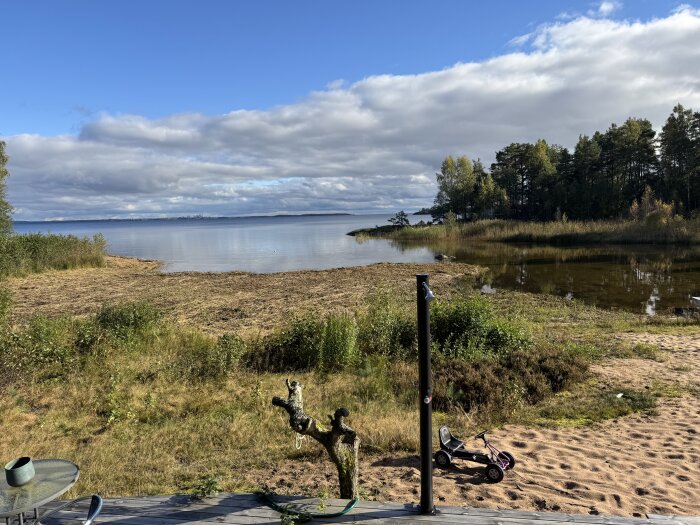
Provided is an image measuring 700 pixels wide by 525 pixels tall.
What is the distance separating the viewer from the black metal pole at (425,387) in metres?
3.25

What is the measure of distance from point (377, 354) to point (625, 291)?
16.6 m

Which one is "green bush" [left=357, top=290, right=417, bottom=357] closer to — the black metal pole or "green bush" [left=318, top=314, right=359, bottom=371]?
"green bush" [left=318, top=314, right=359, bottom=371]

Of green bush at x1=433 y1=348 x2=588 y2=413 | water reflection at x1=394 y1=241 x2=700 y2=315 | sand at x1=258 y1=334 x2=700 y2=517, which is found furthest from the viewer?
water reflection at x1=394 y1=241 x2=700 y2=315

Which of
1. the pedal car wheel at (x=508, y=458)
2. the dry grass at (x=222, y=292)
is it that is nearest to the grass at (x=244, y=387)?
the pedal car wheel at (x=508, y=458)

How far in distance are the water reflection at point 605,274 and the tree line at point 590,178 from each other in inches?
694

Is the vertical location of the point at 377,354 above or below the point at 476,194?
below

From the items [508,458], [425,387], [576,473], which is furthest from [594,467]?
[425,387]

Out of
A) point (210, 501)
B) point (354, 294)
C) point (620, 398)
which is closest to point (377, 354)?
point (620, 398)

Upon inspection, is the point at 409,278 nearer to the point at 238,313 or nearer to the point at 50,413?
the point at 238,313

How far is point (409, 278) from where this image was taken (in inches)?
1009

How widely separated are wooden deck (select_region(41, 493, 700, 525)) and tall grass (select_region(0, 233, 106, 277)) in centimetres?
2745

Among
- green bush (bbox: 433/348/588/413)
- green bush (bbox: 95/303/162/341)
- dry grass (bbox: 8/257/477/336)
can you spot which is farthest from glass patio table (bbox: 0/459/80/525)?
dry grass (bbox: 8/257/477/336)

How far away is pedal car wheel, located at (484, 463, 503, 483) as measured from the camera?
4.54 m

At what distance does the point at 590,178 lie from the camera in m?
64.1
